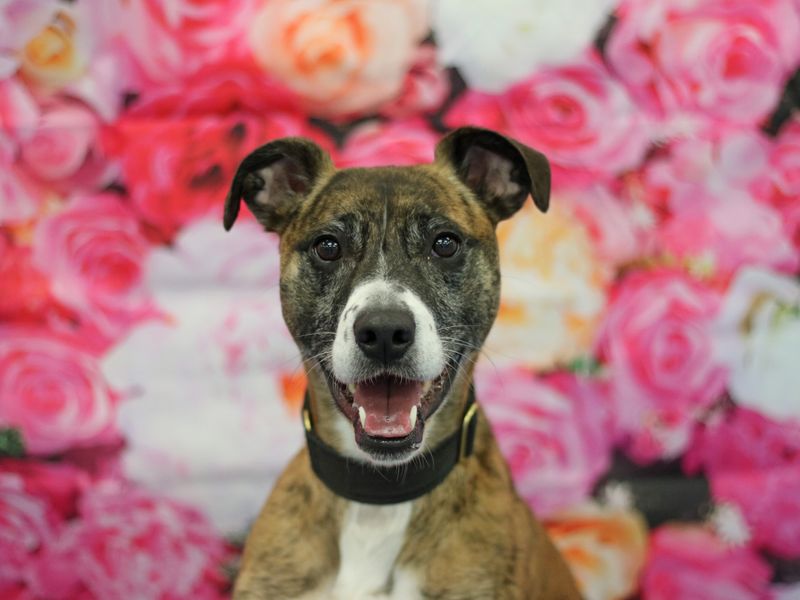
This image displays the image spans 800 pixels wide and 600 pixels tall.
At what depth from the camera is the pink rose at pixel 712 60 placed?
3459 millimetres

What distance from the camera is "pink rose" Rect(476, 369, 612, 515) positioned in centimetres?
349

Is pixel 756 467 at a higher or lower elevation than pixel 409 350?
lower

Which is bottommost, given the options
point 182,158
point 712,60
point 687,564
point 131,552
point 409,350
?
point 687,564

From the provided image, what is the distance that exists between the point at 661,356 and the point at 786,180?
86cm

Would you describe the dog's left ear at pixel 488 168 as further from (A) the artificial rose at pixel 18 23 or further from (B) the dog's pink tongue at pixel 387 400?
(A) the artificial rose at pixel 18 23

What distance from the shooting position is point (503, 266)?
3.49 meters

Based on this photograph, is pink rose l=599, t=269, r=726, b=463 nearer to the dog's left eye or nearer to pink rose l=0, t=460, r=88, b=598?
the dog's left eye

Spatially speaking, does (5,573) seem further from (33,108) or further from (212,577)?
(33,108)

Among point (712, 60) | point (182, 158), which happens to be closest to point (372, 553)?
point (182, 158)

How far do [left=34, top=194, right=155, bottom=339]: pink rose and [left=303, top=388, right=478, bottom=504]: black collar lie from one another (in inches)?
52.5

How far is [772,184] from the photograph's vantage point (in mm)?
3498

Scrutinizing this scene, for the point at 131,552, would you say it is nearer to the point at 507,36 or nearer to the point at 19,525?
the point at 19,525

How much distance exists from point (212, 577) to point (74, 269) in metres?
1.31

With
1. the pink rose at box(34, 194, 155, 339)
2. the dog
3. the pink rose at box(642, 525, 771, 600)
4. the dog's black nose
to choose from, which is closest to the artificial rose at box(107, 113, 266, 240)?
the pink rose at box(34, 194, 155, 339)
